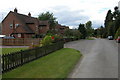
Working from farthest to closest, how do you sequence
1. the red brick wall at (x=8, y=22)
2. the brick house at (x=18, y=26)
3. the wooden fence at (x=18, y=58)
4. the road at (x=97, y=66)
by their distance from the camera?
the red brick wall at (x=8, y=22) → the brick house at (x=18, y=26) → the wooden fence at (x=18, y=58) → the road at (x=97, y=66)

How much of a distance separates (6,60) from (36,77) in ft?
6.66

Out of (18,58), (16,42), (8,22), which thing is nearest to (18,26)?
(8,22)

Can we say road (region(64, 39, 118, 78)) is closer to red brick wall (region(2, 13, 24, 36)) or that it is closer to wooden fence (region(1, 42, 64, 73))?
wooden fence (region(1, 42, 64, 73))

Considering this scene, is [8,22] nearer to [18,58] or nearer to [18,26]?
[18,26]

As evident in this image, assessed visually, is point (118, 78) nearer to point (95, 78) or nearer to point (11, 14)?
point (95, 78)

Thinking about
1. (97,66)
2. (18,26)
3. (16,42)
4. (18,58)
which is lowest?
(97,66)

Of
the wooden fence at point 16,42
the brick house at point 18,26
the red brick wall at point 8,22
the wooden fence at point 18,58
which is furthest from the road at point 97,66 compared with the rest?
the red brick wall at point 8,22

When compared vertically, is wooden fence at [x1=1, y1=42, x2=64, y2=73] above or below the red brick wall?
below

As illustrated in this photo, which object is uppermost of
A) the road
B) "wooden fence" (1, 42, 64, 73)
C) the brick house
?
the brick house

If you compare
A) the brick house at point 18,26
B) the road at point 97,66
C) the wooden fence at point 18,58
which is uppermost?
the brick house at point 18,26

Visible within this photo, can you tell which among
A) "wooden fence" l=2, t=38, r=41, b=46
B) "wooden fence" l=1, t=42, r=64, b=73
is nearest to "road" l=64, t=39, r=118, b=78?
"wooden fence" l=1, t=42, r=64, b=73

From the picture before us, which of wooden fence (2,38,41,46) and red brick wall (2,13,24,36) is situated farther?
red brick wall (2,13,24,36)

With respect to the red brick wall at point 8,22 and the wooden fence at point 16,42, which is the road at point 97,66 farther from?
the red brick wall at point 8,22

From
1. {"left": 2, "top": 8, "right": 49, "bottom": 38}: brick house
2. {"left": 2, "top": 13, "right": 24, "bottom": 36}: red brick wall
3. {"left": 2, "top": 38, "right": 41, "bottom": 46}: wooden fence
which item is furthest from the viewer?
{"left": 2, "top": 13, "right": 24, "bottom": 36}: red brick wall
